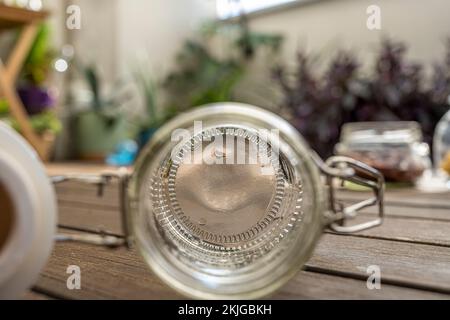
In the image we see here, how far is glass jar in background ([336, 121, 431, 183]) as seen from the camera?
4.01 ft

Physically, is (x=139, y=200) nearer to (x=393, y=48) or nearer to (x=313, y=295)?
(x=313, y=295)

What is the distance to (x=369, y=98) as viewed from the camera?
1817mm

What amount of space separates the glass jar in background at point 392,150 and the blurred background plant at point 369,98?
0.50 metres

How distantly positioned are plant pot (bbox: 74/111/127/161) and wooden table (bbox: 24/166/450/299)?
7.75ft

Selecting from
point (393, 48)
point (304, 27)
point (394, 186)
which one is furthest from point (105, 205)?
point (304, 27)


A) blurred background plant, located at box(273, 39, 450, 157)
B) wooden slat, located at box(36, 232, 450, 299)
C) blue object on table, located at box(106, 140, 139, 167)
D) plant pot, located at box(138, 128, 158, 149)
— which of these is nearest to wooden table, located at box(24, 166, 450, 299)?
wooden slat, located at box(36, 232, 450, 299)

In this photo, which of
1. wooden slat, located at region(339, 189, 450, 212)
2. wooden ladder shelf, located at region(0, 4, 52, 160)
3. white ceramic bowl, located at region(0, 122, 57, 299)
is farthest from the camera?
wooden ladder shelf, located at region(0, 4, 52, 160)

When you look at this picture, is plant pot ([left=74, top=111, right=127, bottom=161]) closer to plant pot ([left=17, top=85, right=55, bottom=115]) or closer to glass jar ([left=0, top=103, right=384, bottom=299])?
plant pot ([left=17, top=85, right=55, bottom=115])

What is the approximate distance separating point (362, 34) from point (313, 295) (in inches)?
89.0

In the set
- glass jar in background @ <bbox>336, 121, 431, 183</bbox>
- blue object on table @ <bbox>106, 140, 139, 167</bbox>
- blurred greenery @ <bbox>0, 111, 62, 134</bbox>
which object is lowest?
blue object on table @ <bbox>106, 140, 139, 167</bbox>

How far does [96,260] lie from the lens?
0.49 metres

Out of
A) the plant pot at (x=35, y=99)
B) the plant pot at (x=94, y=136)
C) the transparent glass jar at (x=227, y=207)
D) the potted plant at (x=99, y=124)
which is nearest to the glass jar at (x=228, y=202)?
the transparent glass jar at (x=227, y=207)

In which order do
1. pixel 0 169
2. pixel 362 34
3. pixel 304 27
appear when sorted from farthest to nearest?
1. pixel 304 27
2. pixel 362 34
3. pixel 0 169

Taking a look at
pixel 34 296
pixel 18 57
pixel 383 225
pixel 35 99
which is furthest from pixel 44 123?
pixel 34 296
